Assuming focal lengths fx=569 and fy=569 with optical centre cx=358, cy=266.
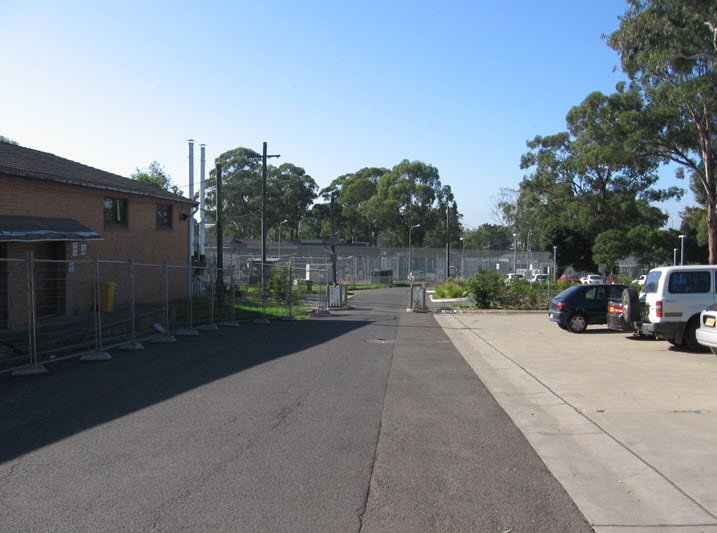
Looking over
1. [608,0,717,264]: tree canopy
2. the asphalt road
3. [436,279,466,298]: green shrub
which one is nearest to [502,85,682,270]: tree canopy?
[608,0,717,264]: tree canopy

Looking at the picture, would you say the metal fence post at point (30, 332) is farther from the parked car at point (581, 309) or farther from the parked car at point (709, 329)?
the parked car at point (581, 309)

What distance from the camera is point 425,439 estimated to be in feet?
20.7

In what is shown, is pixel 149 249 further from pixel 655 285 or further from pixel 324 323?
pixel 655 285

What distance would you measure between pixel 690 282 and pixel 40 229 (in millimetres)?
15718

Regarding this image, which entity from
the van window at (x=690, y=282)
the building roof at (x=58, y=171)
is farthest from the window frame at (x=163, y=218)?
the van window at (x=690, y=282)

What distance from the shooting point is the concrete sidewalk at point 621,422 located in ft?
14.9

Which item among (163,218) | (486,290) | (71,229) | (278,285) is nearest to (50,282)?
(71,229)

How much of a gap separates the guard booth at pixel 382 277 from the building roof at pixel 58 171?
38096mm

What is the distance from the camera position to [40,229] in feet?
47.1

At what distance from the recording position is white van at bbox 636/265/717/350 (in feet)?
41.8

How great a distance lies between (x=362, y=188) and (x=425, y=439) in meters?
88.6

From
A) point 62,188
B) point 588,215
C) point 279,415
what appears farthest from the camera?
point 588,215

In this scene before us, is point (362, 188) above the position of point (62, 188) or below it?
above

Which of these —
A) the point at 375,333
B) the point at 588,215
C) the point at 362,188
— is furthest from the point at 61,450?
the point at 362,188
